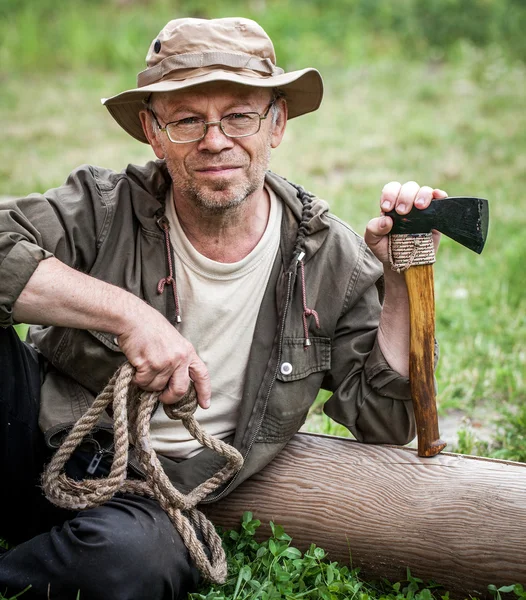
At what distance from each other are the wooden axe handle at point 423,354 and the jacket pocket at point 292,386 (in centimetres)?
33

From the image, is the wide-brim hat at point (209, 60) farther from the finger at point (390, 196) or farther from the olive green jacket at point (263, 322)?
the finger at point (390, 196)

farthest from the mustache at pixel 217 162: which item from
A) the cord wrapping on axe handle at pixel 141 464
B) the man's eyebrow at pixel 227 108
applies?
the cord wrapping on axe handle at pixel 141 464

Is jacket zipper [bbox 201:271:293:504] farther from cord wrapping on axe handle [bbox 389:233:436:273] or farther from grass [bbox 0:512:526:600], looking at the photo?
cord wrapping on axe handle [bbox 389:233:436:273]

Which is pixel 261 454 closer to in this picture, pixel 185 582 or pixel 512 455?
pixel 185 582

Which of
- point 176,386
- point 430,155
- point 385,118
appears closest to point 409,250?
point 176,386

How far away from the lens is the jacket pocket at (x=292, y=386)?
2.96 metres

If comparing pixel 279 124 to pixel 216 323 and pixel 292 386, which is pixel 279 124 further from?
pixel 292 386

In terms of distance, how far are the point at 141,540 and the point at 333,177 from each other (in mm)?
6174

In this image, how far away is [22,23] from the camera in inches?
485

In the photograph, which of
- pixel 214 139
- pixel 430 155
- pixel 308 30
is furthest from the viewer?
pixel 308 30

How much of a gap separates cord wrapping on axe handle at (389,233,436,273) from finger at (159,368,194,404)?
0.80 meters

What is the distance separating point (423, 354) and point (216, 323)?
737 millimetres

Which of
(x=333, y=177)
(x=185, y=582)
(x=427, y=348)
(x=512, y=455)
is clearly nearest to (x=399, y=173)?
(x=333, y=177)

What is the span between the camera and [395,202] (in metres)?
2.76
